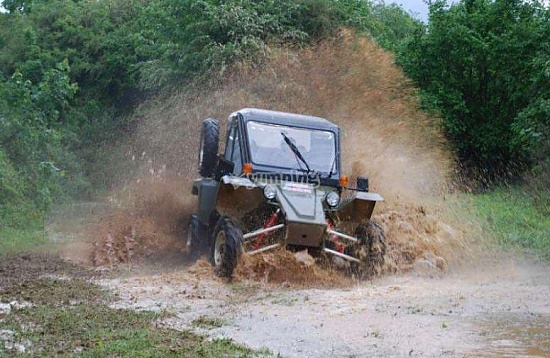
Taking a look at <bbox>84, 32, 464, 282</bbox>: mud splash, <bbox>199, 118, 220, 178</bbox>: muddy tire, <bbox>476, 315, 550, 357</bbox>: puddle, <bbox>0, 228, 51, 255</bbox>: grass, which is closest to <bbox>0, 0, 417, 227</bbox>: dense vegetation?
<bbox>0, 228, 51, 255</bbox>: grass

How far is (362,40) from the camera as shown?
20859 millimetres

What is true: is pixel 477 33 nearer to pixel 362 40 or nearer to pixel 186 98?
pixel 362 40

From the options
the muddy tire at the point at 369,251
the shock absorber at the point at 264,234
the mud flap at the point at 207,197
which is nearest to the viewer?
the shock absorber at the point at 264,234

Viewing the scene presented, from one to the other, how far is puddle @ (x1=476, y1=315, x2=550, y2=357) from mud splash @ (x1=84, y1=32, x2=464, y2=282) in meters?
3.17

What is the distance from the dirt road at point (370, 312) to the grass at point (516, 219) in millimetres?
2761

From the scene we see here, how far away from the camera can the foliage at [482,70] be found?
2425 cm

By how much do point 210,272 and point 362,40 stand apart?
10802mm

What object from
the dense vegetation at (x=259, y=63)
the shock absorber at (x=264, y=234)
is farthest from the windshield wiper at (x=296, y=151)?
the dense vegetation at (x=259, y=63)

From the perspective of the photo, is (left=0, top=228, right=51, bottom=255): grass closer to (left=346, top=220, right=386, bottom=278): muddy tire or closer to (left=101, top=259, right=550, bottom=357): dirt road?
(left=101, top=259, right=550, bottom=357): dirt road

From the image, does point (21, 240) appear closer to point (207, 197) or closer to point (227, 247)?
point (207, 197)

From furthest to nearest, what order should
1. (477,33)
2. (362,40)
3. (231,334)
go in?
(477,33), (362,40), (231,334)

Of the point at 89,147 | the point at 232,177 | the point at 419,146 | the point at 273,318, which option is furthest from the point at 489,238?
the point at 89,147

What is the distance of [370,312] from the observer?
8648 millimetres

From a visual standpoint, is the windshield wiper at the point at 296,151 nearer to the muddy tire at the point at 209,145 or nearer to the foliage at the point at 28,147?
the muddy tire at the point at 209,145
